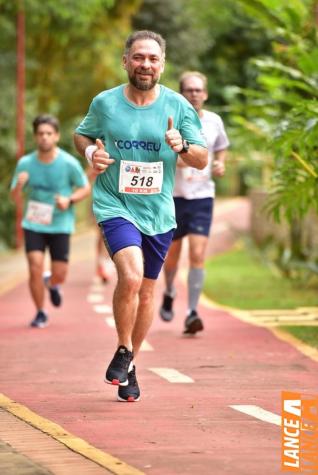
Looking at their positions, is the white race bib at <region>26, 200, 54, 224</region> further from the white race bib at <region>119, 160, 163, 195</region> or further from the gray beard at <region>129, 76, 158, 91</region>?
the gray beard at <region>129, 76, 158, 91</region>

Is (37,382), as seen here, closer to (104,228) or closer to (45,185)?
(104,228)

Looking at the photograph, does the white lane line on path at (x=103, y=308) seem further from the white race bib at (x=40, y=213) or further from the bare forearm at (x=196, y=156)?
the bare forearm at (x=196, y=156)

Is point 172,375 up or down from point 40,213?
down

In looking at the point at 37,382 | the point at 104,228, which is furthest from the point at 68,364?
the point at 104,228

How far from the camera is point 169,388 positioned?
9.50 metres

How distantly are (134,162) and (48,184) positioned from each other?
5373 mm

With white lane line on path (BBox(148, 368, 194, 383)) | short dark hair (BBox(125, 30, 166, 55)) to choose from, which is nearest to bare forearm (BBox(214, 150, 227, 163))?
white lane line on path (BBox(148, 368, 194, 383))

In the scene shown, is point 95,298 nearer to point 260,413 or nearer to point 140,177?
point 140,177

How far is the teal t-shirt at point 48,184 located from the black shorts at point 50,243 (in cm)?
7

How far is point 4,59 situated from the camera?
35375mm

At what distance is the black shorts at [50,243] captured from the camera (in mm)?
14164

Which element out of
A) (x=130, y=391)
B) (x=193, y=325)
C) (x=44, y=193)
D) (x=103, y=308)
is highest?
(x=44, y=193)

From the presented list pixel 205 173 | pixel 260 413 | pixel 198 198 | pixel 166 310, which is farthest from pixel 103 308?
pixel 260 413

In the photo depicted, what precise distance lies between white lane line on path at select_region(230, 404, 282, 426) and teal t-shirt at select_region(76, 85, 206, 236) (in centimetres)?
124
